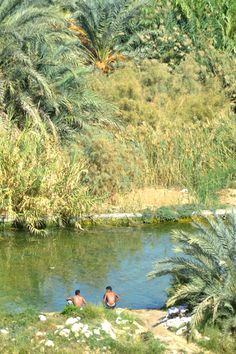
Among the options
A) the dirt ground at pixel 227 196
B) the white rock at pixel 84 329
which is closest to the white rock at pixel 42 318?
the white rock at pixel 84 329

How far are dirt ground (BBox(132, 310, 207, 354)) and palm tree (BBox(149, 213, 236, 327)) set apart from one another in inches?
14.0

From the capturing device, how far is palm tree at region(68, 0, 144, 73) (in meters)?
34.5

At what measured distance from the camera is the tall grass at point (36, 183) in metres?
22.0

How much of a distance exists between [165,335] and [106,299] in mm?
1802

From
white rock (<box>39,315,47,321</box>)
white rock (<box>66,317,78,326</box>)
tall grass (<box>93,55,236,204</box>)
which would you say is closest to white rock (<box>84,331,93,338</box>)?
white rock (<box>66,317,78,326</box>)

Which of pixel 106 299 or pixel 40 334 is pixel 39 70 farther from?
pixel 40 334

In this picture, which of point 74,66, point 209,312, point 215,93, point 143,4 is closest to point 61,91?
point 74,66

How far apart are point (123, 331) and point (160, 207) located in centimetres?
913

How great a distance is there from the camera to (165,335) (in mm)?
15219

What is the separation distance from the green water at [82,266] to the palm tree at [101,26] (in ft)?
43.1

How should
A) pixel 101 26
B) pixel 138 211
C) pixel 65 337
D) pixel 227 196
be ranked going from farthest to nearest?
pixel 101 26 → pixel 227 196 → pixel 138 211 → pixel 65 337

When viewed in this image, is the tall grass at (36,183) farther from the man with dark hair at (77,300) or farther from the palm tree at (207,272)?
the palm tree at (207,272)

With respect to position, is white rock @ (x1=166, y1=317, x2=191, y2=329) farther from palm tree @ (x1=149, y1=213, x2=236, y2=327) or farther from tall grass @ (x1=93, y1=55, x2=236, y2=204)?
tall grass @ (x1=93, y1=55, x2=236, y2=204)

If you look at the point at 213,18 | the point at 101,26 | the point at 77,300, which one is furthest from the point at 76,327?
the point at 213,18
